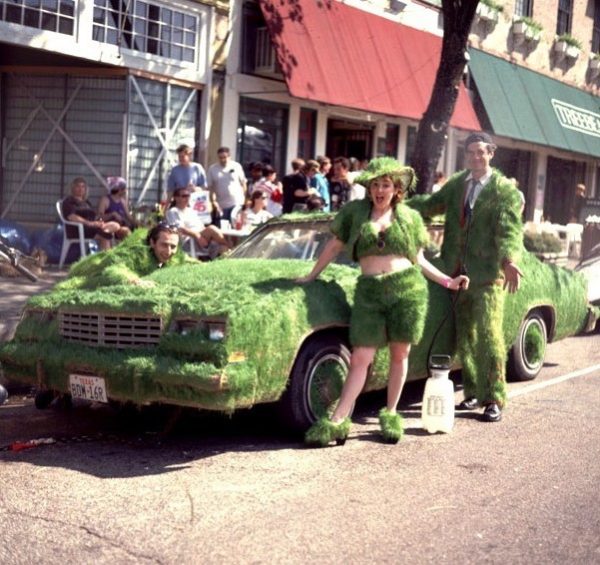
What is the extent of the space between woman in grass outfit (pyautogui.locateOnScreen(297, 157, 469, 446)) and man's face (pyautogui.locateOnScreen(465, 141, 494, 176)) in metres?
0.89

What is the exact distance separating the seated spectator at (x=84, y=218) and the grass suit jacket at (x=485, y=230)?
269 inches

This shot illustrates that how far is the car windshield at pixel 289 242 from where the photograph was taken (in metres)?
7.76

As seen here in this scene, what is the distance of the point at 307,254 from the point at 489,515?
3072 mm

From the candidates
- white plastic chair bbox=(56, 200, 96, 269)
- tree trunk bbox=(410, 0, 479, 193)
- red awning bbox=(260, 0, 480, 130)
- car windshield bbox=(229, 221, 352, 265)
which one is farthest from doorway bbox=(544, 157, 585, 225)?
car windshield bbox=(229, 221, 352, 265)

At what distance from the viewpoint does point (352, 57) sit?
18.3 metres

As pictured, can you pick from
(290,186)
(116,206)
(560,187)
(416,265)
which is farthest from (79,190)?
(560,187)

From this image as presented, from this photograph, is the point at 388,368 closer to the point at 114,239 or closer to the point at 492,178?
the point at 492,178

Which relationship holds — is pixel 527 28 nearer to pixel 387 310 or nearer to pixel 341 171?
pixel 341 171

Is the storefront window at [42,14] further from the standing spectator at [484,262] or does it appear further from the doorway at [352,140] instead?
the standing spectator at [484,262]

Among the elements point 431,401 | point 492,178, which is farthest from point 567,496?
point 492,178

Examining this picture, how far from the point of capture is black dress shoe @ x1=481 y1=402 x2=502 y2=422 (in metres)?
7.33

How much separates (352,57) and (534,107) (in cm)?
887

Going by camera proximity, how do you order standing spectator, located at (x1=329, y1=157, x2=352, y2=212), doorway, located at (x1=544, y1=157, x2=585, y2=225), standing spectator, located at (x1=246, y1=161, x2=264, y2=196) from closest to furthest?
1. standing spectator, located at (x1=329, y1=157, x2=352, y2=212)
2. standing spectator, located at (x1=246, y1=161, x2=264, y2=196)
3. doorway, located at (x1=544, y1=157, x2=585, y2=225)

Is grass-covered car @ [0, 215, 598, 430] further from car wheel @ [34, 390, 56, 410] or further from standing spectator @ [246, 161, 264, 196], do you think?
standing spectator @ [246, 161, 264, 196]
